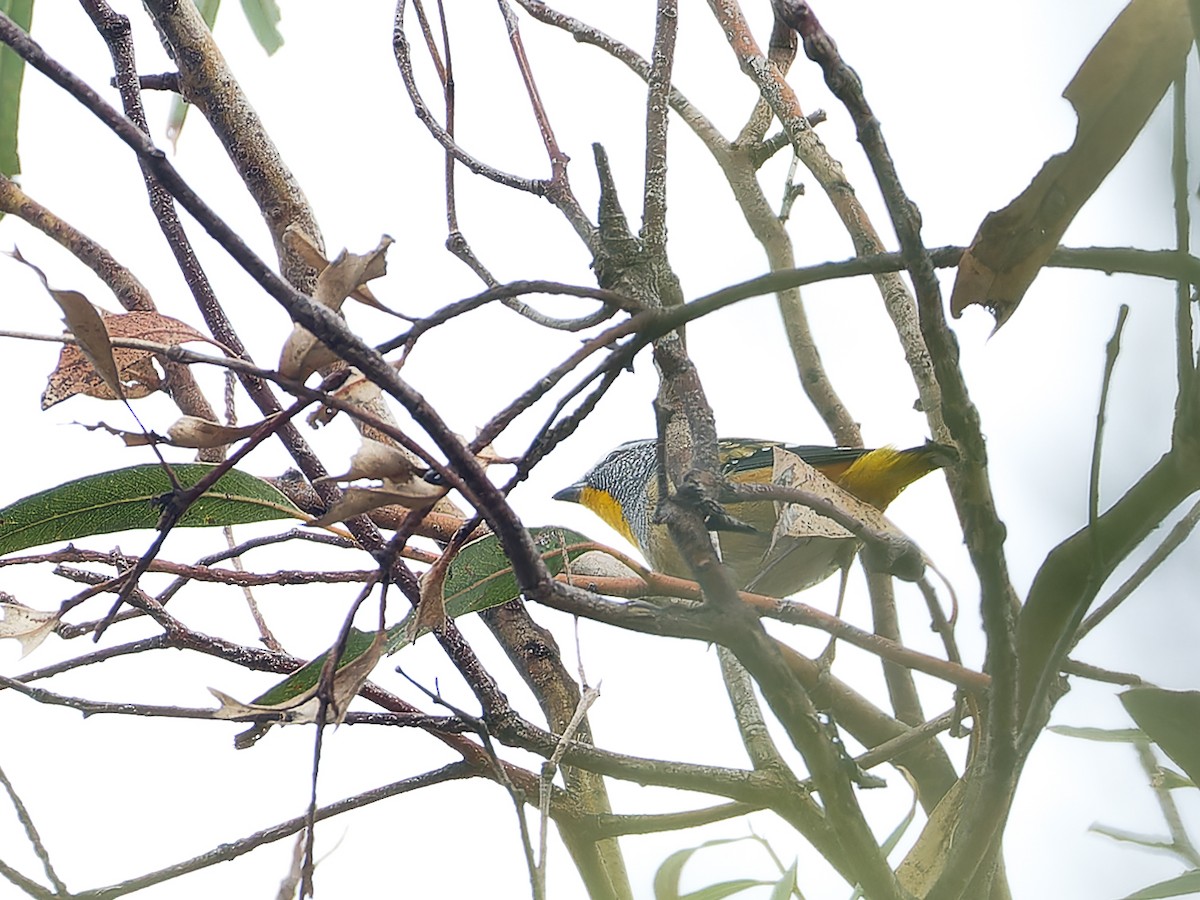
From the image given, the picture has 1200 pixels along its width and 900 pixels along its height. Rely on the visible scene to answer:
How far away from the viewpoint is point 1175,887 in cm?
63

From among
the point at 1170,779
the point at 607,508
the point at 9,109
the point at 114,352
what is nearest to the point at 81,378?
the point at 114,352

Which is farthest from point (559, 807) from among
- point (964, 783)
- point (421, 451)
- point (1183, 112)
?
point (1183, 112)

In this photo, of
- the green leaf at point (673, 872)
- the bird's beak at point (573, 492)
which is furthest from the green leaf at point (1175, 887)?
the bird's beak at point (573, 492)

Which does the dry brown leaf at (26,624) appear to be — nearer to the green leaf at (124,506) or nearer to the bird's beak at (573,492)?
the green leaf at (124,506)

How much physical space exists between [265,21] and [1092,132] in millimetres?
1168

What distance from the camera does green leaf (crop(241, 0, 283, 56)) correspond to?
4.58ft

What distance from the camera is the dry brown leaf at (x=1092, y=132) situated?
0.49 meters

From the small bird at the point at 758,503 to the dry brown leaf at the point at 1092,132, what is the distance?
0.75m

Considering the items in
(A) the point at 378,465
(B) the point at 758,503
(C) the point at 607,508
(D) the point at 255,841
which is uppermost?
(C) the point at 607,508

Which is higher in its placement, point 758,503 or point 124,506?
point 758,503

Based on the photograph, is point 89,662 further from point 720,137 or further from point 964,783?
point 720,137

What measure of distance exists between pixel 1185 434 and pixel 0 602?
62 cm

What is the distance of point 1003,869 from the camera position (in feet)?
2.55

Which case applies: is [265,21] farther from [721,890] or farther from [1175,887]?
[1175,887]
